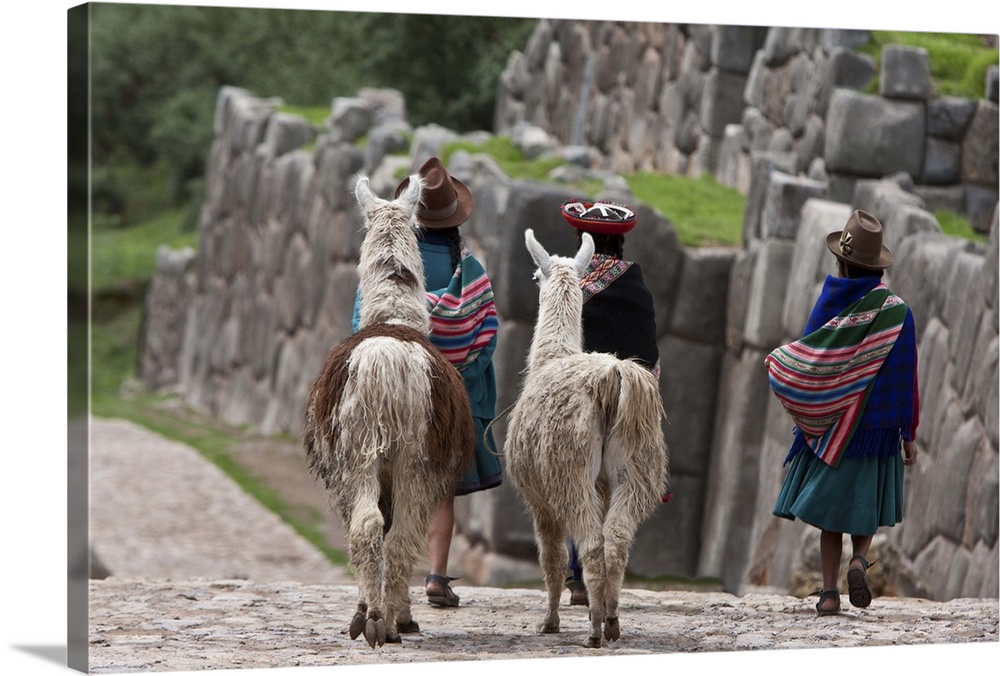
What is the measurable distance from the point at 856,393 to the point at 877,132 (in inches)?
188

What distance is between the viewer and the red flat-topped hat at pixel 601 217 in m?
6.44

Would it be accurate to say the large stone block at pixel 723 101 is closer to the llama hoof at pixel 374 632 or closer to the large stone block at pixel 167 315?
the large stone block at pixel 167 315

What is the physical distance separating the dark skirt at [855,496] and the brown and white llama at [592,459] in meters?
0.85

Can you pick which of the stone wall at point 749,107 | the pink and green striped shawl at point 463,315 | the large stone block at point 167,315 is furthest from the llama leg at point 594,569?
the large stone block at point 167,315

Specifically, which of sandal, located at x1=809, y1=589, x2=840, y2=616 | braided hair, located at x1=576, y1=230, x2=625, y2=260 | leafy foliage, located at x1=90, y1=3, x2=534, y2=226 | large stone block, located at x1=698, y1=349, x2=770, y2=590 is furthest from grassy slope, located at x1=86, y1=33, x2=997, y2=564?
sandal, located at x1=809, y1=589, x2=840, y2=616

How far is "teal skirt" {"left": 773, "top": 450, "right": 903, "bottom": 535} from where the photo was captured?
6414 mm

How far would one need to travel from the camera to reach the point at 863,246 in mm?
6398

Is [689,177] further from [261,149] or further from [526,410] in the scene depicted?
[526,410]

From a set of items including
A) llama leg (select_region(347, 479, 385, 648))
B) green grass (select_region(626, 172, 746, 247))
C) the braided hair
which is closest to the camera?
llama leg (select_region(347, 479, 385, 648))

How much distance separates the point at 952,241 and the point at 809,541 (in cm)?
188

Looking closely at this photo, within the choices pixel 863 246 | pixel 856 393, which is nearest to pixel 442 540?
pixel 856 393

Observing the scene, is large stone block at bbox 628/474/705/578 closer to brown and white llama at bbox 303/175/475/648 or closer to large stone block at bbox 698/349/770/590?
large stone block at bbox 698/349/770/590

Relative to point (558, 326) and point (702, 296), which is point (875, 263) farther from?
point (702, 296)

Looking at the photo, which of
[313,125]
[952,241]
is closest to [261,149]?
[313,125]
